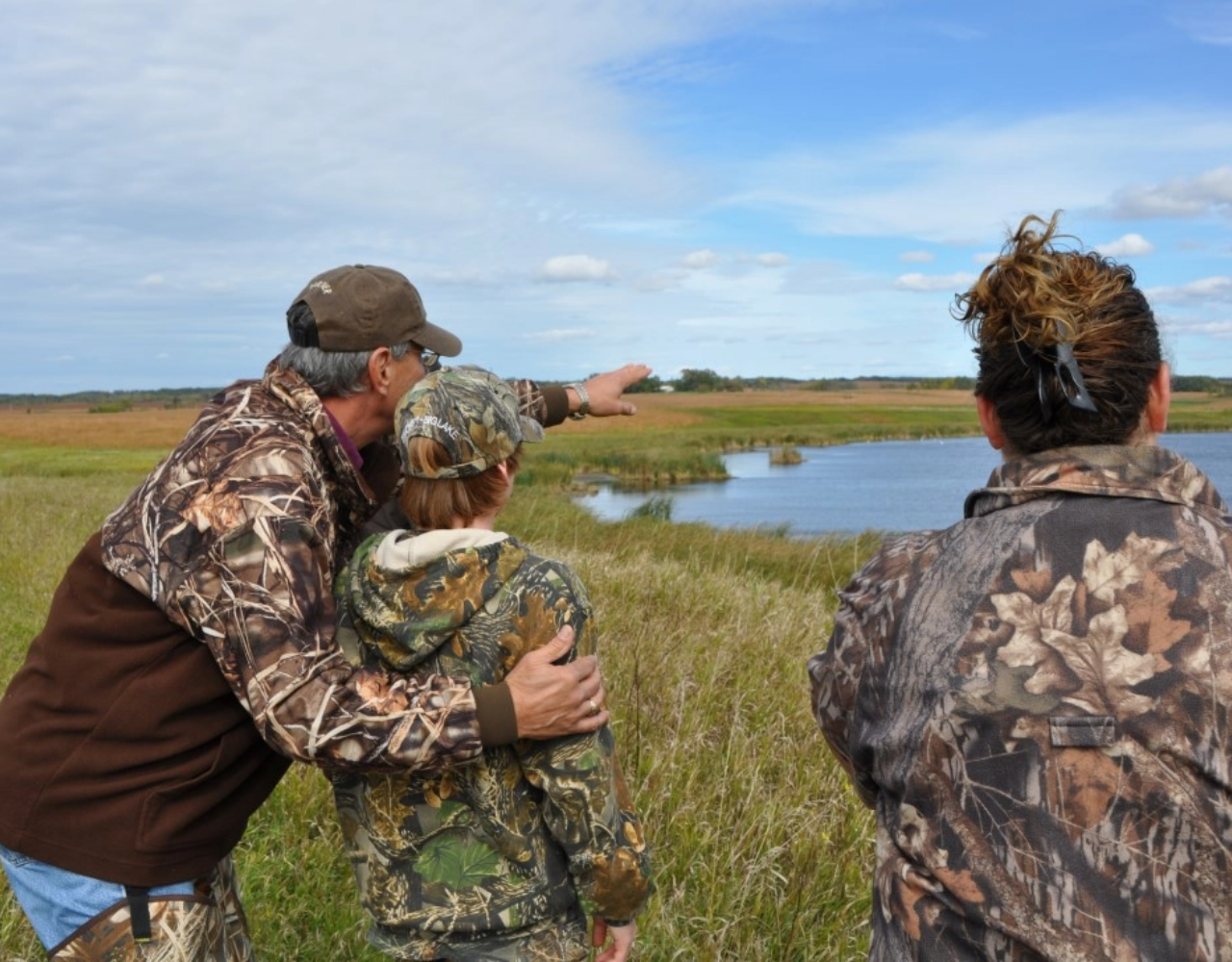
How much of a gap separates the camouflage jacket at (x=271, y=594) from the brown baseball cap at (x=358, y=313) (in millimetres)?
295

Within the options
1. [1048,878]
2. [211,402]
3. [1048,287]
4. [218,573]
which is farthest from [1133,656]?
[211,402]

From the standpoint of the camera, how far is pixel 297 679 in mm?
2000

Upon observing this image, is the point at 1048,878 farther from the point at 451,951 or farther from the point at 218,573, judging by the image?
the point at 218,573

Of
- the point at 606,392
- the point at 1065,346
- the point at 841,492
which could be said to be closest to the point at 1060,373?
the point at 1065,346

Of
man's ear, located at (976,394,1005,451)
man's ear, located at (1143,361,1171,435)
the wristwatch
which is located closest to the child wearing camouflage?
man's ear, located at (976,394,1005,451)

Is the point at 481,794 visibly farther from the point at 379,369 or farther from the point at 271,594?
the point at 379,369

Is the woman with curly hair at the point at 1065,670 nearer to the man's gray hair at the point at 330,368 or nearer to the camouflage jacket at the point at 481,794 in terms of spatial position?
the camouflage jacket at the point at 481,794

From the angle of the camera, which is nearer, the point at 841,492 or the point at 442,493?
the point at 442,493

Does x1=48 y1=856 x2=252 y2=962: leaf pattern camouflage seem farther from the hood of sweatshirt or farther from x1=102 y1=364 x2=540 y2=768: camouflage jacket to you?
the hood of sweatshirt

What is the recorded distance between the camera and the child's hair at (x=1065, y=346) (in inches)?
68.4

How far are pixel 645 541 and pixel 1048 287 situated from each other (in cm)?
1254

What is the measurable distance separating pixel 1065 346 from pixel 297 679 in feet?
4.40

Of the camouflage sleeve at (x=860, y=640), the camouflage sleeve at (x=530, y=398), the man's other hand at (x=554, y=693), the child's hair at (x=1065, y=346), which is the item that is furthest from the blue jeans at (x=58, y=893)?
the child's hair at (x=1065, y=346)

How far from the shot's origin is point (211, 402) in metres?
2.30
